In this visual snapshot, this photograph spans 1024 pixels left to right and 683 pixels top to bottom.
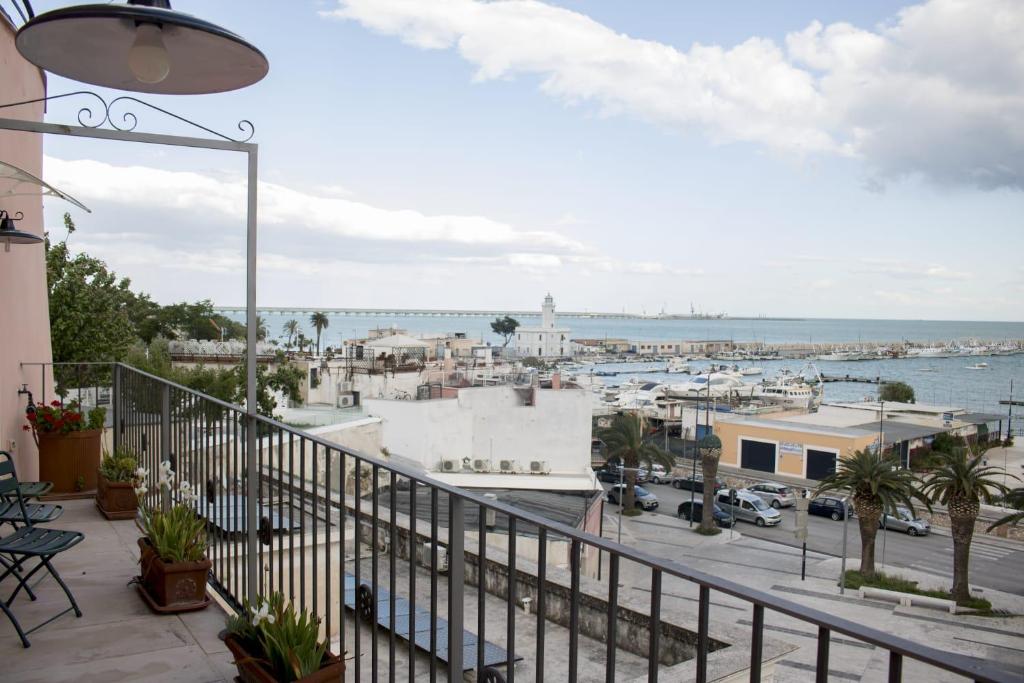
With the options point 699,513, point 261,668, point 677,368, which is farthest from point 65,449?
point 677,368

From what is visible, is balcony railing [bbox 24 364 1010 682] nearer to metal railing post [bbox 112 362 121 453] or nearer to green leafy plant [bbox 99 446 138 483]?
metal railing post [bbox 112 362 121 453]

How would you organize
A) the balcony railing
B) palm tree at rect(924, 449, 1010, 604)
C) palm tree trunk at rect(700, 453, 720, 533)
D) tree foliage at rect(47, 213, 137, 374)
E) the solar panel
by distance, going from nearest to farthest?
the balcony railing < the solar panel < tree foliage at rect(47, 213, 137, 374) < palm tree at rect(924, 449, 1010, 604) < palm tree trunk at rect(700, 453, 720, 533)

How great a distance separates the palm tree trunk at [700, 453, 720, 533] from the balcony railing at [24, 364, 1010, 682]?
81.9ft

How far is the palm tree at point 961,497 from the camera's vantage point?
24172 millimetres

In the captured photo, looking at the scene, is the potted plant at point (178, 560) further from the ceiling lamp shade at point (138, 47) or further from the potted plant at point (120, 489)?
the ceiling lamp shade at point (138, 47)

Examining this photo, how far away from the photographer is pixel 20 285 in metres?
7.31

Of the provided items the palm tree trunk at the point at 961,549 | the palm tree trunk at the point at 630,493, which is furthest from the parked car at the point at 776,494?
the palm tree trunk at the point at 961,549

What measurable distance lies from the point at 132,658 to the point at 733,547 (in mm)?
31135

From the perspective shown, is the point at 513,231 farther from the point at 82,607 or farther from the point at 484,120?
the point at 82,607

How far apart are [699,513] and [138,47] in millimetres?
36563

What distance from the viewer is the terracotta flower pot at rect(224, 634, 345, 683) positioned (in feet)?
7.88

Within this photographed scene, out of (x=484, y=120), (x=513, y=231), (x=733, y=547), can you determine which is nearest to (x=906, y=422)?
(x=733, y=547)

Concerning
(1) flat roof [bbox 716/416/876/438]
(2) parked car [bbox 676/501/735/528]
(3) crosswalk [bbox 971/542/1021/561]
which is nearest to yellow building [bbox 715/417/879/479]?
(1) flat roof [bbox 716/416/876/438]

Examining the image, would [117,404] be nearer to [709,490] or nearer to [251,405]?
[251,405]
